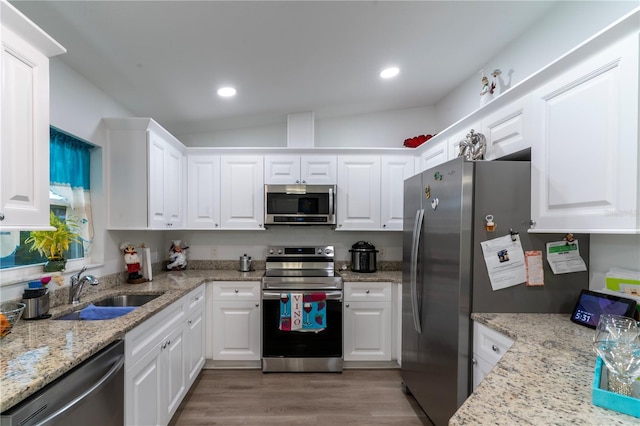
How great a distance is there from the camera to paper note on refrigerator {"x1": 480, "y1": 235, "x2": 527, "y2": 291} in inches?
61.2

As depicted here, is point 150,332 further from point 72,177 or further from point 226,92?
point 226,92

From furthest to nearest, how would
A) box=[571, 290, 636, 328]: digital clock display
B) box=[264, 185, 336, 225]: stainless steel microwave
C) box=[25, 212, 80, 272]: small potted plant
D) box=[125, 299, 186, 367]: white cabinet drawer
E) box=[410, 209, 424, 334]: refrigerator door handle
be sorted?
box=[264, 185, 336, 225]: stainless steel microwave
box=[410, 209, 424, 334]: refrigerator door handle
box=[25, 212, 80, 272]: small potted plant
box=[125, 299, 186, 367]: white cabinet drawer
box=[571, 290, 636, 328]: digital clock display

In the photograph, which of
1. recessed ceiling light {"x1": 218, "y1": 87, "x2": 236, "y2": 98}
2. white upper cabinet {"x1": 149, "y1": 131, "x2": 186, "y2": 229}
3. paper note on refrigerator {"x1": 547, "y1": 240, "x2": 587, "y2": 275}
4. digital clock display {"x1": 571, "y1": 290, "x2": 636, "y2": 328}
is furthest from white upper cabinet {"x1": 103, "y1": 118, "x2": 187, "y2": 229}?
digital clock display {"x1": 571, "y1": 290, "x2": 636, "y2": 328}

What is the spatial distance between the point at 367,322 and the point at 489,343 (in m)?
1.40

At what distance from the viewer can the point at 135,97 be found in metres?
Answer: 2.38

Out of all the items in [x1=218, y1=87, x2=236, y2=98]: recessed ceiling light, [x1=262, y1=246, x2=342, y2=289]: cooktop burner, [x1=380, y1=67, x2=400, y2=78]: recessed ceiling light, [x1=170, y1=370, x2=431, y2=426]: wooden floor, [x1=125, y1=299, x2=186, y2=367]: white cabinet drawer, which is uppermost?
[x1=380, y1=67, x2=400, y2=78]: recessed ceiling light

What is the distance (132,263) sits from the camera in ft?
7.80

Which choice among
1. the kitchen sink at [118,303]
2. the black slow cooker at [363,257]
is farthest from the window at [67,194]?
the black slow cooker at [363,257]

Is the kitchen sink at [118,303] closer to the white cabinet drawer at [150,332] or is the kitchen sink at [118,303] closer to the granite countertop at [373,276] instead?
the white cabinet drawer at [150,332]

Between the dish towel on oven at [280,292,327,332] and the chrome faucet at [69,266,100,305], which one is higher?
the chrome faucet at [69,266,100,305]

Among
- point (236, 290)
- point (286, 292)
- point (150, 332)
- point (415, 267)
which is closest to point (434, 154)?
point (415, 267)

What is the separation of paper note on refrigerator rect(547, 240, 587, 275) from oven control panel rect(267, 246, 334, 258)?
203cm

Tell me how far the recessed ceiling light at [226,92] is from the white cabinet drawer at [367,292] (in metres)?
2.03

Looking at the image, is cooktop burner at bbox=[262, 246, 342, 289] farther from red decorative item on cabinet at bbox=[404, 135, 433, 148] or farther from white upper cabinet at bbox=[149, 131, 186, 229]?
red decorative item on cabinet at bbox=[404, 135, 433, 148]
